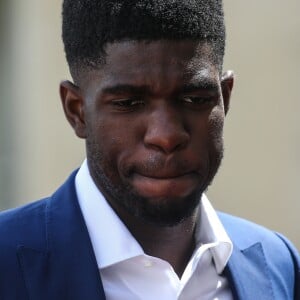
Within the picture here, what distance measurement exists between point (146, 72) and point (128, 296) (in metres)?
0.64

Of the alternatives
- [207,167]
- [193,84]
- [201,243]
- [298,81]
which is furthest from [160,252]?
[298,81]

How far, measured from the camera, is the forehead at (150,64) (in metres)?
2.38

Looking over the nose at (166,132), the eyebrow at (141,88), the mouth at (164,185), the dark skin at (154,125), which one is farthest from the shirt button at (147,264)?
the eyebrow at (141,88)

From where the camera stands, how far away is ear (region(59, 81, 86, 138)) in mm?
2561

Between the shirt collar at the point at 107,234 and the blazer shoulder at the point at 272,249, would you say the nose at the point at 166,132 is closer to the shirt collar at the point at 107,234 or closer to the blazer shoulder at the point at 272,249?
the shirt collar at the point at 107,234

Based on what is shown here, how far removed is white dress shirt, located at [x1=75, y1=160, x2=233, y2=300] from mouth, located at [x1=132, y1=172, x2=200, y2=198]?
174 millimetres

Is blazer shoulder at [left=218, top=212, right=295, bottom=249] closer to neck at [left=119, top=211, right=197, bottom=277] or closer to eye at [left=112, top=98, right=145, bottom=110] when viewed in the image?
neck at [left=119, top=211, right=197, bottom=277]

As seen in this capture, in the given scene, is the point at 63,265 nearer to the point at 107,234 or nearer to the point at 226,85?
the point at 107,234

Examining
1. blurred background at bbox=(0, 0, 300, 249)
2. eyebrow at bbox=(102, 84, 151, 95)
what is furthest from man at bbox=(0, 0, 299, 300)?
blurred background at bbox=(0, 0, 300, 249)

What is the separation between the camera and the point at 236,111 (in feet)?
18.2

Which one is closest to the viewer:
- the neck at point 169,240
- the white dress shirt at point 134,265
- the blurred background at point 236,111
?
the white dress shirt at point 134,265

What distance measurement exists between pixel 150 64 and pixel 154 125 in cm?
17

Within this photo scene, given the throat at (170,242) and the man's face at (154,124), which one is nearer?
the man's face at (154,124)

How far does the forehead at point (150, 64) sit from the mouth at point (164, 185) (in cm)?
26
